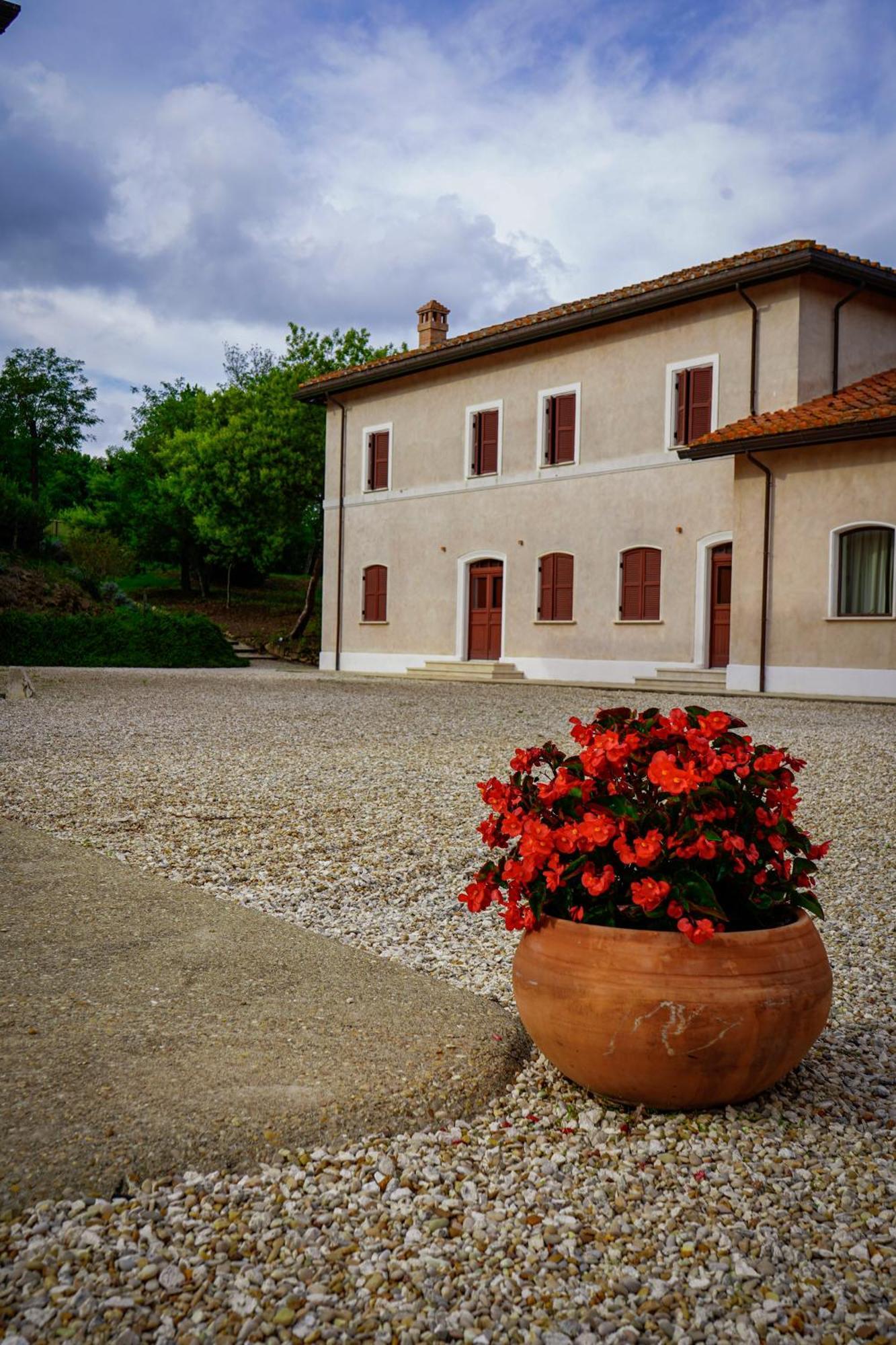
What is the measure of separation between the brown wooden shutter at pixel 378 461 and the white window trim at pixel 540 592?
4894 millimetres

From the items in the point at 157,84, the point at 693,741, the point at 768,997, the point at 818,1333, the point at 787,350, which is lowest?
the point at 818,1333

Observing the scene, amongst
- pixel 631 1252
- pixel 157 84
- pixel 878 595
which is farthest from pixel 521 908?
pixel 878 595

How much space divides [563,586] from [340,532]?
6.65 metres

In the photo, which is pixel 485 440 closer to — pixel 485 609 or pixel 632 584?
pixel 485 609

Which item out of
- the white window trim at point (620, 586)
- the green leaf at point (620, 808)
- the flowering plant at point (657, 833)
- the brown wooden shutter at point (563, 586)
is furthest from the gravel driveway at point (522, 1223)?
the brown wooden shutter at point (563, 586)

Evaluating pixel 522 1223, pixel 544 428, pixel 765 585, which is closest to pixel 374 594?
pixel 544 428

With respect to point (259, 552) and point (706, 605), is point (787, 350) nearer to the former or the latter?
point (706, 605)

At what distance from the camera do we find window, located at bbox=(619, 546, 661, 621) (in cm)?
1853

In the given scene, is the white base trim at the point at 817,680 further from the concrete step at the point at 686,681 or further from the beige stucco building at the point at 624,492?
the concrete step at the point at 686,681

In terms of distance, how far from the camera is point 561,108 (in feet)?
34.9

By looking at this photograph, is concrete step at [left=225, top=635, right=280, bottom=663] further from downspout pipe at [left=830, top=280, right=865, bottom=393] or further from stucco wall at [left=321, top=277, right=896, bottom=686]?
downspout pipe at [left=830, top=280, right=865, bottom=393]

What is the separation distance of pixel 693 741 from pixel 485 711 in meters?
10.3

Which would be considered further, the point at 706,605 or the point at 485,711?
the point at 706,605

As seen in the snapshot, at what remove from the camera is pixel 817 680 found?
16.1m
